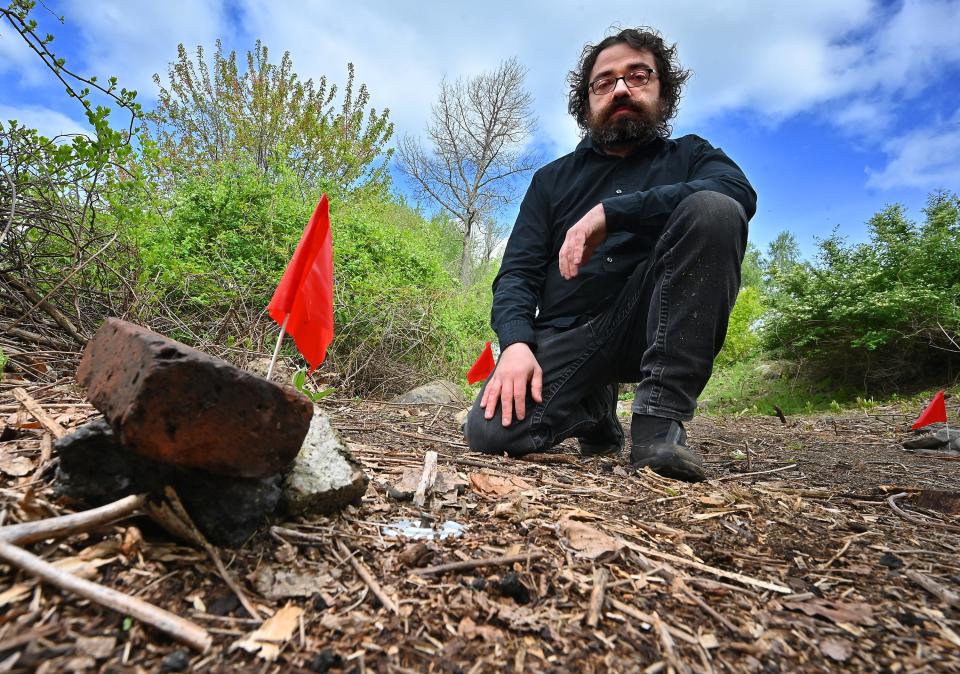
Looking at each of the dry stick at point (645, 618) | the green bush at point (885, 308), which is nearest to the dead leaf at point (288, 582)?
the dry stick at point (645, 618)

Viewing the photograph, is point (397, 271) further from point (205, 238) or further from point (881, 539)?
point (881, 539)

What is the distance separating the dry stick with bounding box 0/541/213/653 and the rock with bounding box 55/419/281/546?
8.7 inches

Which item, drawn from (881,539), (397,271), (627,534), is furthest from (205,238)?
(881,539)

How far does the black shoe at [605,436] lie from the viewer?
2.76 m

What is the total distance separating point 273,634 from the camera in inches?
33.4

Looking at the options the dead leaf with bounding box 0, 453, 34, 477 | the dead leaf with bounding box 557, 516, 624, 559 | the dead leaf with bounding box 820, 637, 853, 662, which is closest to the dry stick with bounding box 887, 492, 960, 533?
the dead leaf with bounding box 820, 637, 853, 662

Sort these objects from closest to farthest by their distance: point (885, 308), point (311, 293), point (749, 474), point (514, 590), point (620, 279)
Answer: point (514, 590) → point (311, 293) → point (749, 474) → point (620, 279) → point (885, 308)

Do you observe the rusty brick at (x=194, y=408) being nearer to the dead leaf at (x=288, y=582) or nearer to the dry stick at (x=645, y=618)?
the dead leaf at (x=288, y=582)

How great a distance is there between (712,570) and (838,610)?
9.3 inches

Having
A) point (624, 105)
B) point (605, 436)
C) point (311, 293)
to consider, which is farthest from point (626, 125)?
point (311, 293)

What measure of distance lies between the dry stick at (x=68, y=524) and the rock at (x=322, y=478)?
12.5 inches

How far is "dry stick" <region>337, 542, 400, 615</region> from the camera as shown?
96 centimetres

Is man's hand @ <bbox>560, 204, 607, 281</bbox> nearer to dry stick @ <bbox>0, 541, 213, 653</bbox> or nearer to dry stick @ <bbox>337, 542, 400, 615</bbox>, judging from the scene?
dry stick @ <bbox>337, 542, 400, 615</bbox>

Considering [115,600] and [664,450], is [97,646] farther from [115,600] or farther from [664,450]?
[664,450]
